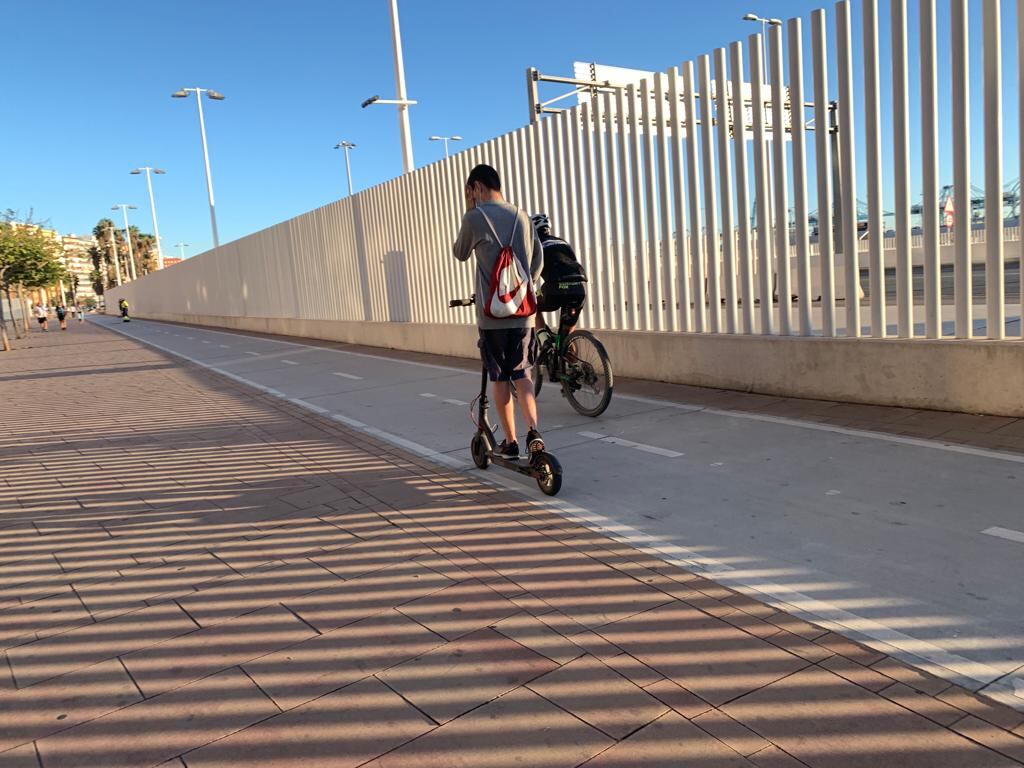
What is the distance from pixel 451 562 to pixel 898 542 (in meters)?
2.07

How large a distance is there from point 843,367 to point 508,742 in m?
5.06

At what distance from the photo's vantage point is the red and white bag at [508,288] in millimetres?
4570

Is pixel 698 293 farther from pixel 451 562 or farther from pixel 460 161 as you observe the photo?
pixel 460 161

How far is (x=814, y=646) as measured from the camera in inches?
108

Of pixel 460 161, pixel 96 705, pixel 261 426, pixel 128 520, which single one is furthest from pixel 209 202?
pixel 96 705

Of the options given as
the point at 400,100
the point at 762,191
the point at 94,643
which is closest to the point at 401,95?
the point at 400,100

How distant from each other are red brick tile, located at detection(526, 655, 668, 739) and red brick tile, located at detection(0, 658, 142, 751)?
149 cm

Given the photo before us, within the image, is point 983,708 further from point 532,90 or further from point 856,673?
point 532,90

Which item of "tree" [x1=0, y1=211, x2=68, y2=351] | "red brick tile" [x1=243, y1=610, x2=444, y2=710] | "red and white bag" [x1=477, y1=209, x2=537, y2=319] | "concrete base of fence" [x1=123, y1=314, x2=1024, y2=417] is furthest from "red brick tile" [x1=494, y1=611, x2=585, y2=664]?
"tree" [x1=0, y1=211, x2=68, y2=351]

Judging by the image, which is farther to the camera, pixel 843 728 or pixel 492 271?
pixel 492 271

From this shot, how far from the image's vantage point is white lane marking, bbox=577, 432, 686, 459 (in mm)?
5373

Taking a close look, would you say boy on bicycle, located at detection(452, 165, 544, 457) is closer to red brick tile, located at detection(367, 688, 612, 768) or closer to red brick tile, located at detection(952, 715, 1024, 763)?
red brick tile, located at detection(367, 688, 612, 768)

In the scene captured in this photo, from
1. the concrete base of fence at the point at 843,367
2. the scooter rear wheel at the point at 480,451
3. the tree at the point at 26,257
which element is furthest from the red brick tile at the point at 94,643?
the tree at the point at 26,257

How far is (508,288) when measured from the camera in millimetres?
4574
